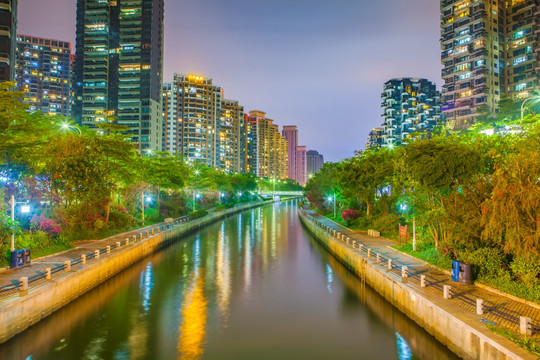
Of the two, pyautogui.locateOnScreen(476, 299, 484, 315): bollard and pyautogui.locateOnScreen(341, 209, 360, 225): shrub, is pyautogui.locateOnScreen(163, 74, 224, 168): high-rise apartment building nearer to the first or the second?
pyautogui.locateOnScreen(341, 209, 360, 225): shrub

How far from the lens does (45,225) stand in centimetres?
2912

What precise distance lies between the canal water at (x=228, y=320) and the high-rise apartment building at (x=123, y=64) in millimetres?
115016

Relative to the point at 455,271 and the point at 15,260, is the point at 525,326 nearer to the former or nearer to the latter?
the point at 455,271

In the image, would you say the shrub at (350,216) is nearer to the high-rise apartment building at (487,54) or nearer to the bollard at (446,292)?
the bollard at (446,292)

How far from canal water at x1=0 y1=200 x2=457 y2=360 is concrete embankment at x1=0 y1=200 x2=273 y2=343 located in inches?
18.7

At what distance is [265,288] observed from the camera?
27.9 m

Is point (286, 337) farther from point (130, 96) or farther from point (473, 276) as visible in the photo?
point (130, 96)

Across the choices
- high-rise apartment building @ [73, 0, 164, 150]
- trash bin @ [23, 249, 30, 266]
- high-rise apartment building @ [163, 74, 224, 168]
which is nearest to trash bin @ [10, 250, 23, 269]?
trash bin @ [23, 249, 30, 266]

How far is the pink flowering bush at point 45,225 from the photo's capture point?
28766 mm

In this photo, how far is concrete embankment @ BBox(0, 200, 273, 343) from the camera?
16.2m

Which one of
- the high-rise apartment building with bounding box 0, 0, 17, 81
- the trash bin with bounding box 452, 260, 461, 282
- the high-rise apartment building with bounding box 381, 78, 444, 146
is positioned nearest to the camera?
the trash bin with bounding box 452, 260, 461, 282

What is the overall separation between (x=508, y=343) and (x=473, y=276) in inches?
304

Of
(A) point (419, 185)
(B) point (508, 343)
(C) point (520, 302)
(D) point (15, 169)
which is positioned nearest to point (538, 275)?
(C) point (520, 302)

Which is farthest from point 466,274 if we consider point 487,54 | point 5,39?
point 487,54
